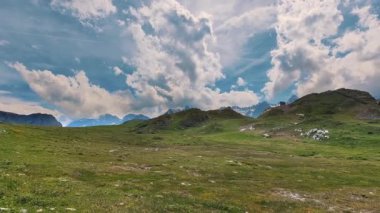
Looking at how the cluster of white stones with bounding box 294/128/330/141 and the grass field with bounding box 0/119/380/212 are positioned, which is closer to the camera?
the grass field with bounding box 0/119/380/212

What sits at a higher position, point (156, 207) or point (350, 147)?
point (350, 147)

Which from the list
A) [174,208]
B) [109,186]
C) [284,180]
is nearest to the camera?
[174,208]

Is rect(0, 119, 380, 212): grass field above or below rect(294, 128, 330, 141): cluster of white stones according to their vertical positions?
below

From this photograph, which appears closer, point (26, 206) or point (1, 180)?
point (26, 206)

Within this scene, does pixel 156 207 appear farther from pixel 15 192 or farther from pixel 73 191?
pixel 15 192

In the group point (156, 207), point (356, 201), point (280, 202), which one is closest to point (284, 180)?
point (356, 201)

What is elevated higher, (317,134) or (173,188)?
(317,134)

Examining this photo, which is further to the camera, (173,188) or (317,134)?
(317,134)

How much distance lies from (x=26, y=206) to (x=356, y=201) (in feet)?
118

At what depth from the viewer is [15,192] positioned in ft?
95.0

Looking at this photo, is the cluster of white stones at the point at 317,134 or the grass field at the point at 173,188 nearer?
the grass field at the point at 173,188

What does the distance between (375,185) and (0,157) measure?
53405mm

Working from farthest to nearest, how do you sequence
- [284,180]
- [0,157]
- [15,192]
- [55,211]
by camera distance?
1. [284,180]
2. [0,157]
3. [15,192]
4. [55,211]

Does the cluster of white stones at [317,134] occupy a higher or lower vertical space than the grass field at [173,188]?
higher
